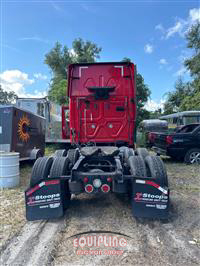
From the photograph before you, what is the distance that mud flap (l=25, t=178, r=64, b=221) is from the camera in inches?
131

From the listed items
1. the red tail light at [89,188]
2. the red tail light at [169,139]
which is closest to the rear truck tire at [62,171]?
the red tail light at [89,188]

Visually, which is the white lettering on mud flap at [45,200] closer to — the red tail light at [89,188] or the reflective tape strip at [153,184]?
the red tail light at [89,188]

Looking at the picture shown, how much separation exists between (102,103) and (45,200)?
3094mm

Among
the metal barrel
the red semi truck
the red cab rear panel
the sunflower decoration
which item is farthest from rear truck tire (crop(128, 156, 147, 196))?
the sunflower decoration

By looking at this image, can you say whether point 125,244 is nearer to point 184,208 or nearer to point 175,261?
point 175,261

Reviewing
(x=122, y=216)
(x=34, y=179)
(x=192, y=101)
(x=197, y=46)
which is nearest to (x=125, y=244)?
(x=122, y=216)

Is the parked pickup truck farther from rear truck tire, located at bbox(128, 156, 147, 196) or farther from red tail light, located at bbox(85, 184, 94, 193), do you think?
red tail light, located at bbox(85, 184, 94, 193)

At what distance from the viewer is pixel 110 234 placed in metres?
2.92

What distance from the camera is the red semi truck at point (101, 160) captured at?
3.25 metres

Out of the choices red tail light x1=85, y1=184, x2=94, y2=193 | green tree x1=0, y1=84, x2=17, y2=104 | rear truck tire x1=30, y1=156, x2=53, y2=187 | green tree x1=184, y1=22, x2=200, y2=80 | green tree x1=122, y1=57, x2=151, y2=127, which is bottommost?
red tail light x1=85, y1=184, x2=94, y2=193

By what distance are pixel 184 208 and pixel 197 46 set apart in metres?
23.2

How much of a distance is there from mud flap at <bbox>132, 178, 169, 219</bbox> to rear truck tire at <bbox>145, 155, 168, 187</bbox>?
0.29 ft

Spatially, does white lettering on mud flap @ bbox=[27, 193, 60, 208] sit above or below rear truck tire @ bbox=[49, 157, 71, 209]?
below

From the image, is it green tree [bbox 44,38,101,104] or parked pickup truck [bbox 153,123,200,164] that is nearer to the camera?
parked pickup truck [bbox 153,123,200,164]
